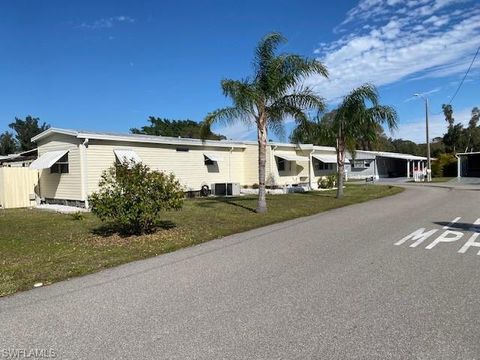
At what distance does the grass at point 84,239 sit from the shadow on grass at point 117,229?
27mm

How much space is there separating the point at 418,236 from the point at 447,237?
58 centimetres

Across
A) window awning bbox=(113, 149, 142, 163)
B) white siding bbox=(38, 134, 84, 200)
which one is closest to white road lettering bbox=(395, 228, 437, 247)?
window awning bbox=(113, 149, 142, 163)

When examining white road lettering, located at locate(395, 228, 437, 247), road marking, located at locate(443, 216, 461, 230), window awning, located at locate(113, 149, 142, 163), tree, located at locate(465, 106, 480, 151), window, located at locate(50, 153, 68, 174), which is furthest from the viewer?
tree, located at locate(465, 106, 480, 151)

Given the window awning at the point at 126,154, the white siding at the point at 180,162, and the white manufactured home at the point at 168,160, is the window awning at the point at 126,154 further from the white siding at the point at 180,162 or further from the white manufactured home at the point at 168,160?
the white siding at the point at 180,162

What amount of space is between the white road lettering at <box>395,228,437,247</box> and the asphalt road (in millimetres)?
515

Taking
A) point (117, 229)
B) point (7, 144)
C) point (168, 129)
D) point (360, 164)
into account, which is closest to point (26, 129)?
point (7, 144)

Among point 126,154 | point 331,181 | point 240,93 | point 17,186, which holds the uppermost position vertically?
point 240,93

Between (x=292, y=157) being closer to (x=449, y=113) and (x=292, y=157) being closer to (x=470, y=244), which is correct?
(x=470, y=244)

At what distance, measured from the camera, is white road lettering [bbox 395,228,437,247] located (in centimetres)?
844

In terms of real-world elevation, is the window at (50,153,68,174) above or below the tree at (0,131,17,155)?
below

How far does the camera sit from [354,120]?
20.7m

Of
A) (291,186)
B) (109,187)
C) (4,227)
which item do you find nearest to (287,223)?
(109,187)

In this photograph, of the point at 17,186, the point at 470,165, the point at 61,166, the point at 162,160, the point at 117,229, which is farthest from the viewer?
the point at 470,165

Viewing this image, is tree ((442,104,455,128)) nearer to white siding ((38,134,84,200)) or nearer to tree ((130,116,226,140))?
tree ((130,116,226,140))
